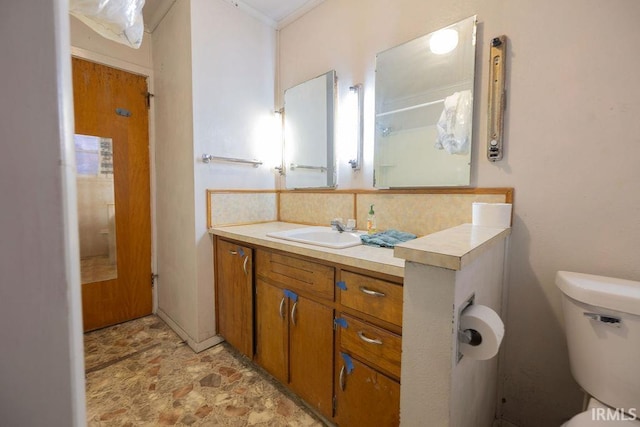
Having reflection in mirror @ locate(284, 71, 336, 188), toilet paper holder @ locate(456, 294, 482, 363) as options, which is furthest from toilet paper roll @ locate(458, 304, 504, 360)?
reflection in mirror @ locate(284, 71, 336, 188)

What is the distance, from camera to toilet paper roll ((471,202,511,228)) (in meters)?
1.18

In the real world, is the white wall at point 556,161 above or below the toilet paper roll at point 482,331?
above

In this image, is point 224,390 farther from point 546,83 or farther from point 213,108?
point 546,83

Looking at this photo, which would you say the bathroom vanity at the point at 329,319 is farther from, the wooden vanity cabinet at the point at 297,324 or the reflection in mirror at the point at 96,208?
the reflection in mirror at the point at 96,208

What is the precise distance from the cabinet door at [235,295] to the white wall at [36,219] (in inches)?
53.9

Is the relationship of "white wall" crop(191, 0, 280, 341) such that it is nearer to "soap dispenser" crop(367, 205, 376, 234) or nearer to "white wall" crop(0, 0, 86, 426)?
"soap dispenser" crop(367, 205, 376, 234)

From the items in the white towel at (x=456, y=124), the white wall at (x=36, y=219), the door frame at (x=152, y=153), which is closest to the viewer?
the white wall at (x=36, y=219)

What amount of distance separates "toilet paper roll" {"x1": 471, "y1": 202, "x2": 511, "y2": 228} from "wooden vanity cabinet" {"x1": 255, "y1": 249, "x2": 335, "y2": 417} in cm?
70

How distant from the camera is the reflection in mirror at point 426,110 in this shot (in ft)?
4.39

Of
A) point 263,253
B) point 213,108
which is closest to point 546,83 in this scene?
point 263,253

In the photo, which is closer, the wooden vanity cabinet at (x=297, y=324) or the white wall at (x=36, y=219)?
the white wall at (x=36, y=219)

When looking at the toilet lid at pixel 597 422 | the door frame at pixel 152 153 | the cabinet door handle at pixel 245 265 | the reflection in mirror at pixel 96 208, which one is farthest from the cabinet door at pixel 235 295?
the toilet lid at pixel 597 422

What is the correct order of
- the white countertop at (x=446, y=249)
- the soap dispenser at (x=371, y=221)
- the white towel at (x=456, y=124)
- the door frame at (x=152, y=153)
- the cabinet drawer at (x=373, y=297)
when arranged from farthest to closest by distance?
the door frame at (x=152, y=153) < the soap dispenser at (x=371, y=221) < the white towel at (x=456, y=124) < the cabinet drawer at (x=373, y=297) < the white countertop at (x=446, y=249)

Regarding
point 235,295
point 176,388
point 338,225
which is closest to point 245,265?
point 235,295
